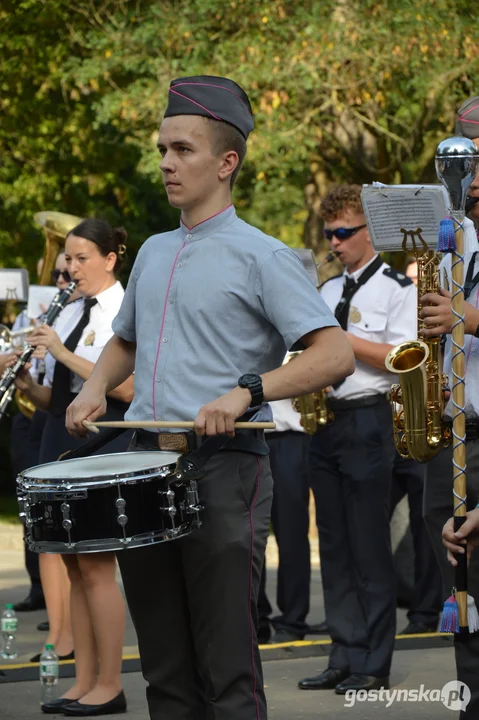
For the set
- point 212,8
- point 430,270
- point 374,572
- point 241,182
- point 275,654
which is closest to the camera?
point 430,270

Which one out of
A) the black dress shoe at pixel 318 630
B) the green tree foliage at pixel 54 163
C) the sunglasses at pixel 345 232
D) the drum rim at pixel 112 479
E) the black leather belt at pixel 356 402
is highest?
the green tree foliage at pixel 54 163

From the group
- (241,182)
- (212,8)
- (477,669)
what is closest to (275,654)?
(477,669)

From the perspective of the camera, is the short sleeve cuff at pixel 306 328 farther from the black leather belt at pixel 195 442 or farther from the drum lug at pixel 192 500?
the drum lug at pixel 192 500

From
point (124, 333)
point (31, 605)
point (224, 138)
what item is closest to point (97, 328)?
point (124, 333)

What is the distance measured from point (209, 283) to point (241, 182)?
16443 millimetres

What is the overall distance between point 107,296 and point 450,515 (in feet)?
7.98

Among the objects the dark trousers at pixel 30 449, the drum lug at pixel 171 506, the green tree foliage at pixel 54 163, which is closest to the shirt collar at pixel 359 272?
the dark trousers at pixel 30 449

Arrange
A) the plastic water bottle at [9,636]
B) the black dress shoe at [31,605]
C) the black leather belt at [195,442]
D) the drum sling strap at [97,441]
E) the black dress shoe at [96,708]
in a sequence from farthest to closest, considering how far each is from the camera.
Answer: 1. the black dress shoe at [31,605]
2. the plastic water bottle at [9,636]
3. the black dress shoe at [96,708]
4. the drum sling strap at [97,441]
5. the black leather belt at [195,442]

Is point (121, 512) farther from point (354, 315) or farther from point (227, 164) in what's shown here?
point (354, 315)

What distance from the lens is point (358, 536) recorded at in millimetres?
6633

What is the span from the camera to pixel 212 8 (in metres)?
14.0

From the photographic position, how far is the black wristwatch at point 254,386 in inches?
151

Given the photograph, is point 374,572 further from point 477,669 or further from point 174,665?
point 174,665

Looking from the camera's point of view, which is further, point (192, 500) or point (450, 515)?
point (450, 515)
